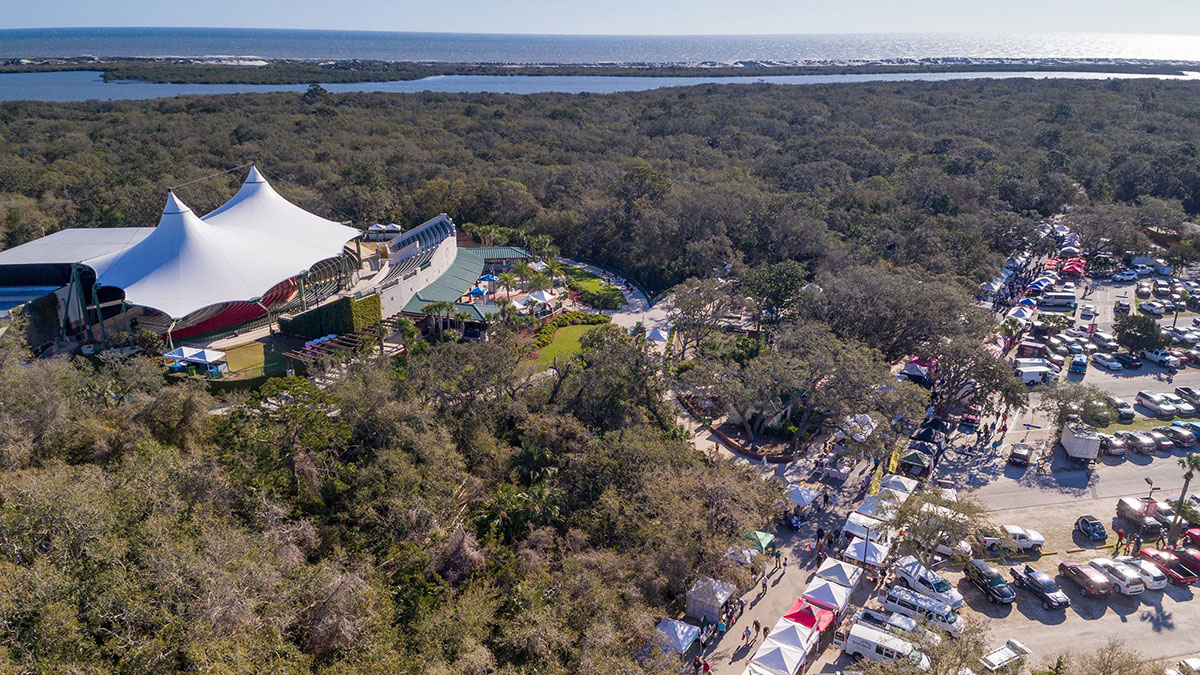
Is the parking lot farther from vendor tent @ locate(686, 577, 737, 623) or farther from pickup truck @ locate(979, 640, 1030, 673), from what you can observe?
vendor tent @ locate(686, 577, 737, 623)

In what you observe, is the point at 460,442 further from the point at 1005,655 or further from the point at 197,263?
the point at 1005,655

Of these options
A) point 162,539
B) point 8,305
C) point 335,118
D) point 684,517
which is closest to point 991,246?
point 684,517

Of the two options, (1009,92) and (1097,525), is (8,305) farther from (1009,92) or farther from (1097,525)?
(1009,92)

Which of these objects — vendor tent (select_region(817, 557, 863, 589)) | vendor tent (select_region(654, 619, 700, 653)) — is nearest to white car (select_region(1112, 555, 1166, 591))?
vendor tent (select_region(817, 557, 863, 589))

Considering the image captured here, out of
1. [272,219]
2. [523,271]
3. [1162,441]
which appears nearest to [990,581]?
[1162,441]

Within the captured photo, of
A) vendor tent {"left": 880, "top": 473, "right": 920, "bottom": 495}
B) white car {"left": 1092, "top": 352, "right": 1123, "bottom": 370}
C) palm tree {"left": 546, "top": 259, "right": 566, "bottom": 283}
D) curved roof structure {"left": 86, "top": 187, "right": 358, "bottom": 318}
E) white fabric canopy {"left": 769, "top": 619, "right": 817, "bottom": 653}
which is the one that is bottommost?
white fabric canopy {"left": 769, "top": 619, "right": 817, "bottom": 653}

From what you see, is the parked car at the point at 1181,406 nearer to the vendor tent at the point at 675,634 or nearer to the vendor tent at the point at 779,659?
the vendor tent at the point at 779,659
